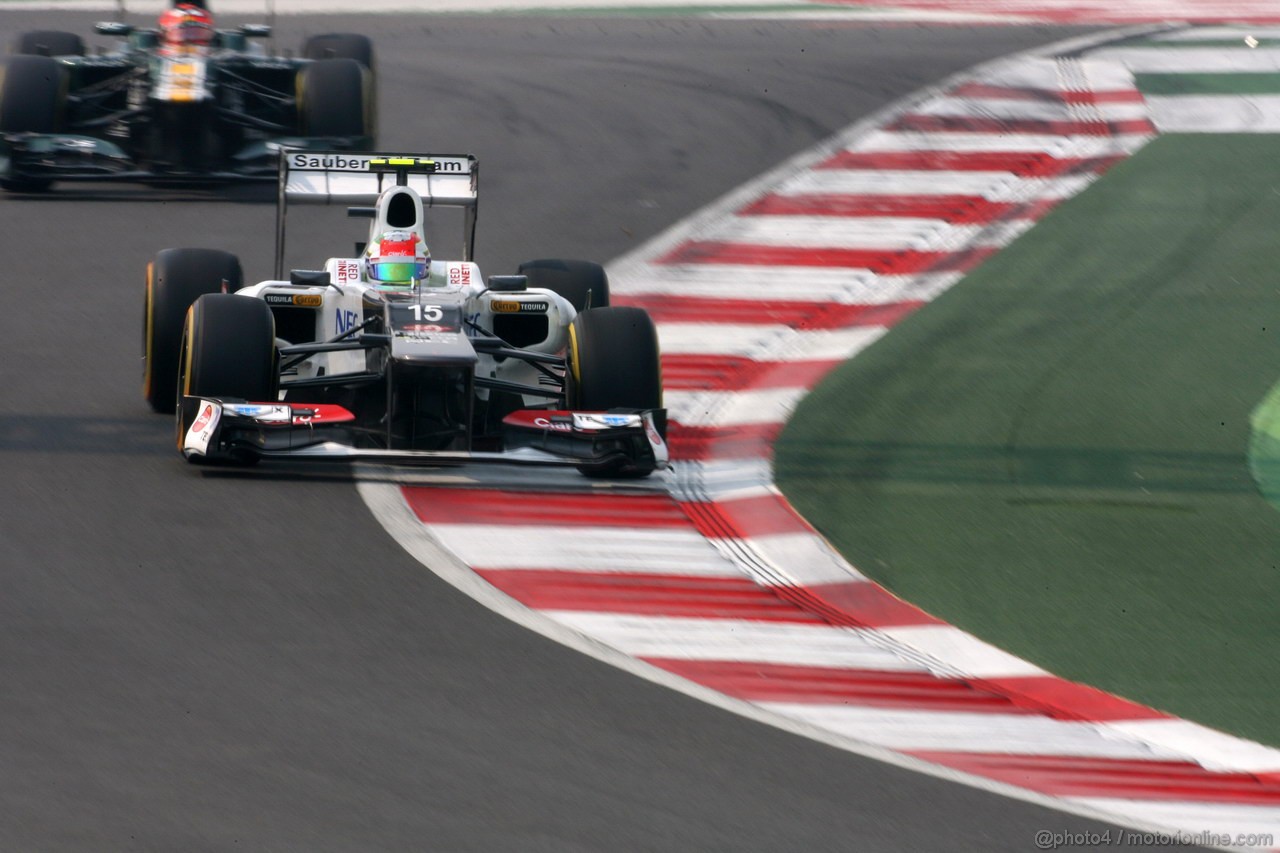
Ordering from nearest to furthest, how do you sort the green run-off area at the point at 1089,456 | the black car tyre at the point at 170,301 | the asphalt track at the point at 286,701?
the asphalt track at the point at 286,701, the green run-off area at the point at 1089,456, the black car tyre at the point at 170,301

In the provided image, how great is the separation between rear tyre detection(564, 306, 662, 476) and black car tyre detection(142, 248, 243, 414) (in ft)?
6.05

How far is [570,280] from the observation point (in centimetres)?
1116

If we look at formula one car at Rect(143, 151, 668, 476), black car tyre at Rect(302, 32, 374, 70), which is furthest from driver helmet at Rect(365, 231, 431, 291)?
black car tyre at Rect(302, 32, 374, 70)

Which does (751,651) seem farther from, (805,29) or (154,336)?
(805,29)

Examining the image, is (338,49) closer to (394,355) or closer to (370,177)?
(370,177)

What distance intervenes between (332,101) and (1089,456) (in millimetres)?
7625

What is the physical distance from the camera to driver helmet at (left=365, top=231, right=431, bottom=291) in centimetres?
1026

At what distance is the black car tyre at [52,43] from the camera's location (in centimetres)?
1703

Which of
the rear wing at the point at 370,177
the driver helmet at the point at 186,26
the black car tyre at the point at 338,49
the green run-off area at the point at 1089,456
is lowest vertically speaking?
the green run-off area at the point at 1089,456

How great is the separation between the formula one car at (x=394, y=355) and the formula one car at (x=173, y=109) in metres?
5.11

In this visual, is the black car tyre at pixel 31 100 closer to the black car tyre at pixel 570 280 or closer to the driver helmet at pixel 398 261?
the black car tyre at pixel 570 280

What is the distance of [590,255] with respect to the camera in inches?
569

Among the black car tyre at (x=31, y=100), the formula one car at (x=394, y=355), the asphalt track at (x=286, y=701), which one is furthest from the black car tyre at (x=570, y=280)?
the black car tyre at (x=31, y=100)

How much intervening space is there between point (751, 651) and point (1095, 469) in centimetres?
313
